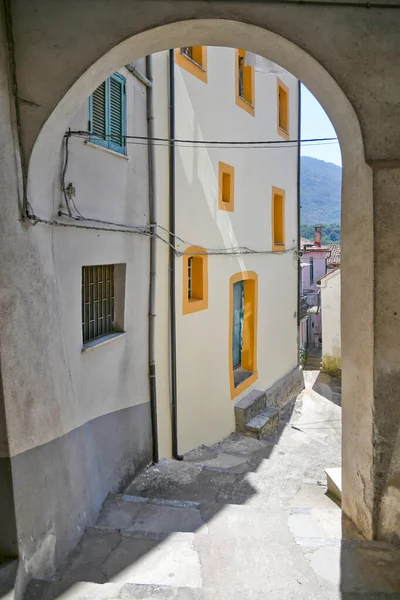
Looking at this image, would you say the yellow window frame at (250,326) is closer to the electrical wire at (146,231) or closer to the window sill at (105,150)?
the electrical wire at (146,231)

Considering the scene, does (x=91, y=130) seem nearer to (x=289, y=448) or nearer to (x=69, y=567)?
(x=69, y=567)

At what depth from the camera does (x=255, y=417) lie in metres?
10.4

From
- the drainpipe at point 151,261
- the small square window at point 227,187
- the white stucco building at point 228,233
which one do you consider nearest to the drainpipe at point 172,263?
the white stucco building at point 228,233

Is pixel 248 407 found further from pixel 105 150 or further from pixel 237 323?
pixel 105 150

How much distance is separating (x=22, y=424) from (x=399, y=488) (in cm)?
266

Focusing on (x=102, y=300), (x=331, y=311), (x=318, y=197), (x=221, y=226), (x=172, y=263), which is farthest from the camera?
(x=318, y=197)

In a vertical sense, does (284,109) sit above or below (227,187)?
above

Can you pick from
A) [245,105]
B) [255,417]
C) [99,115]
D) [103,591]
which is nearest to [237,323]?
[255,417]

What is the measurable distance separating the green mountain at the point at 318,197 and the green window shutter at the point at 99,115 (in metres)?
141

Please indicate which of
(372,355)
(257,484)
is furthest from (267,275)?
(372,355)

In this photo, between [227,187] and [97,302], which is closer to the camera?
[97,302]

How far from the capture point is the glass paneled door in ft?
35.9

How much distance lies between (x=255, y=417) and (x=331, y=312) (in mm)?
11517

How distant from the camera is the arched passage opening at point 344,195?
335cm
